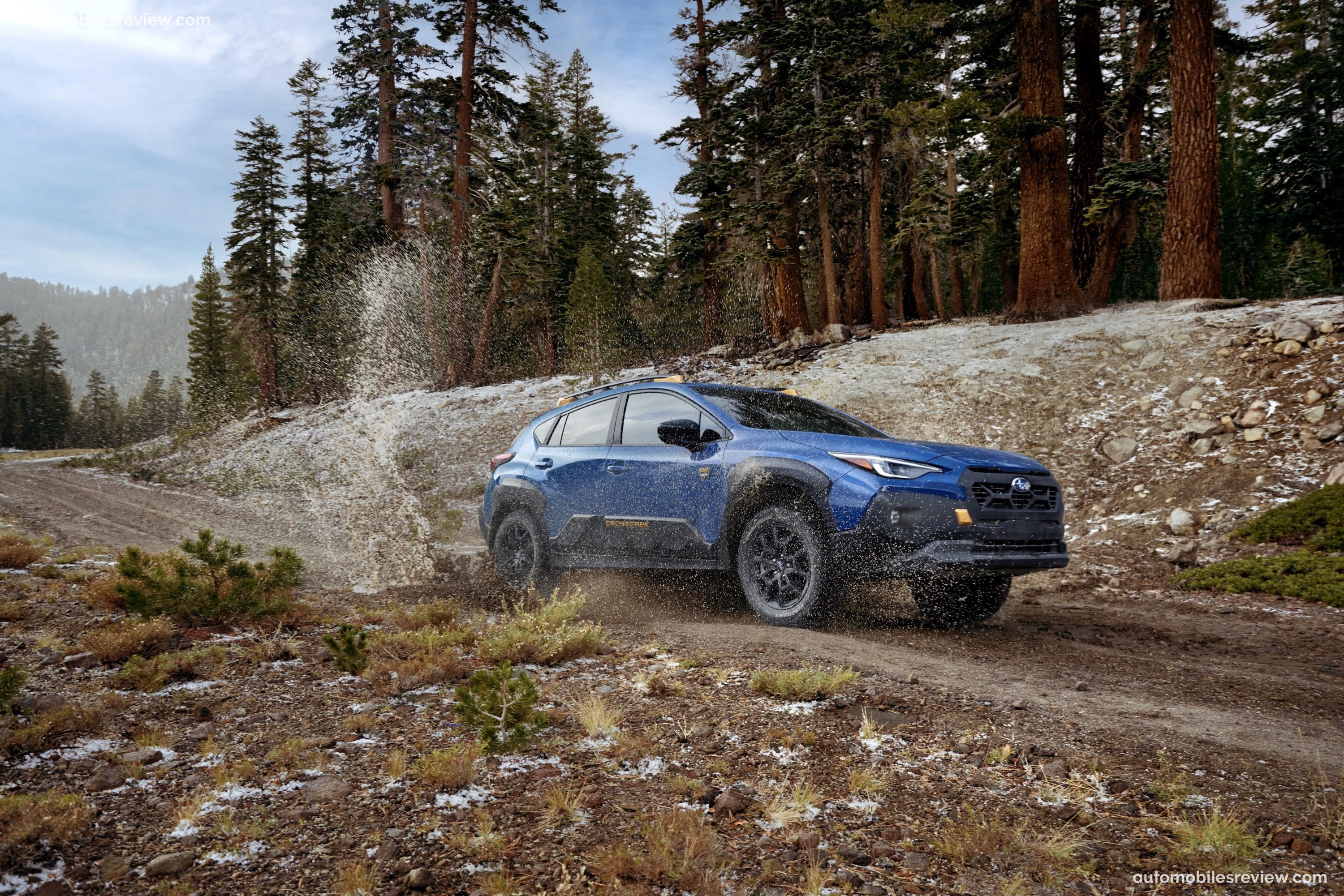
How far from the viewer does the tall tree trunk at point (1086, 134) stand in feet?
53.0

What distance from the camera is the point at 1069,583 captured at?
7.52m

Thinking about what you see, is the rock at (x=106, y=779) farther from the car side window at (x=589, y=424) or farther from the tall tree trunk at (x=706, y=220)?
the tall tree trunk at (x=706, y=220)

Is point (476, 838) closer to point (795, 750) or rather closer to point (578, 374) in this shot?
point (795, 750)

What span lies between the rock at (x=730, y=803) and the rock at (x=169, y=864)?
168 cm

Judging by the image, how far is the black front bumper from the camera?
15.4 ft

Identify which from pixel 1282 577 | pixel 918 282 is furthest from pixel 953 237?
pixel 1282 577

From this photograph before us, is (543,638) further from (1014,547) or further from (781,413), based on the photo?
(1014,547)

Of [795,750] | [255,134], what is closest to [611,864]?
[795,750]

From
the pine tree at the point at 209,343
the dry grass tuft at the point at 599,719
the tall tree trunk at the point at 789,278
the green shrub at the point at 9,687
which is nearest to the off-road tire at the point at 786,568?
the dry grass tuft at the point at 599,719

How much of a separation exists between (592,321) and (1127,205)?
14639 mm

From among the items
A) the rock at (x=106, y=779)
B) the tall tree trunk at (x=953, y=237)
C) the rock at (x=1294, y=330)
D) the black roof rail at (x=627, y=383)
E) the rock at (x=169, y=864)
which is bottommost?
the rock at (x=169, y=864)

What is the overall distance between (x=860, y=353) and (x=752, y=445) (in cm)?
1153

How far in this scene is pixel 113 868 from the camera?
2270mm

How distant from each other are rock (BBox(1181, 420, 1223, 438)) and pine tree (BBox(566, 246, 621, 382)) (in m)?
14.9
